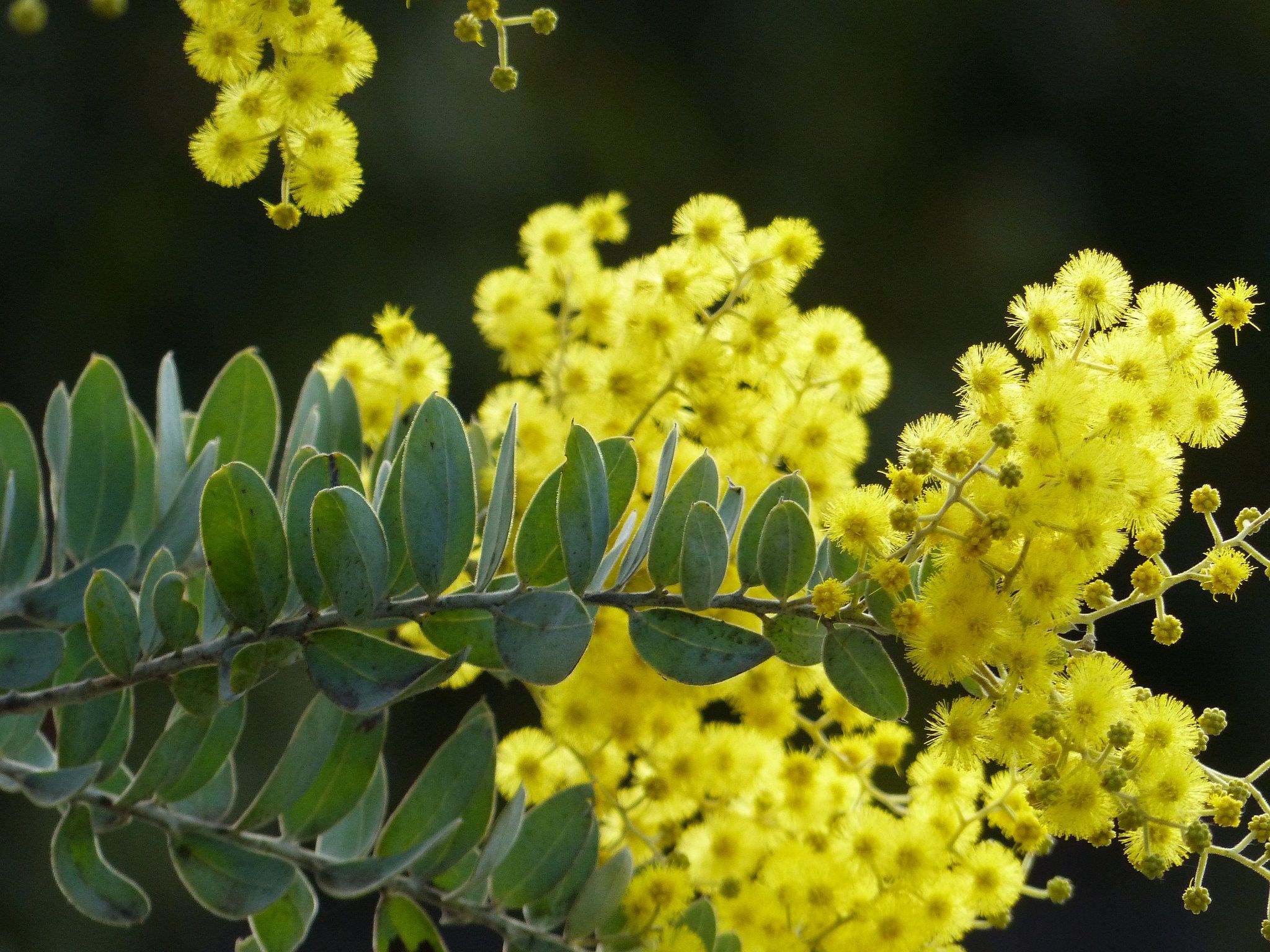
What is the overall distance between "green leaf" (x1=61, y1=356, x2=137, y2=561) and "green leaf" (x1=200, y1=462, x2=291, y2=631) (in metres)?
0.25

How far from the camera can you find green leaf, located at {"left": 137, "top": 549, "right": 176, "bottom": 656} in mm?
714

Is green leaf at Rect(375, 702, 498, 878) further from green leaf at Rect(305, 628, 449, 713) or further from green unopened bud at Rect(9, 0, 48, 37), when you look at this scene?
green unopened bud at Rect(9, 0, 48, 37)

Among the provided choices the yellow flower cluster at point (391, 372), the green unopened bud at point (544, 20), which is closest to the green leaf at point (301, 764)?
the yellow flower cluster at point (391, 372)

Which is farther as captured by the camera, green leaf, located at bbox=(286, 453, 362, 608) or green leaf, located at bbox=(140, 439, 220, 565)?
green leaf, located at bbox=(140, 439, 220, 565)

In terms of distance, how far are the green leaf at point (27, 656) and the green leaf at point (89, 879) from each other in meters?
0.08

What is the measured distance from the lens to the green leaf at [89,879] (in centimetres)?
75

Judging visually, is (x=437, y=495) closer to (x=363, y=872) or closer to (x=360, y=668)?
(x=360, y=668)

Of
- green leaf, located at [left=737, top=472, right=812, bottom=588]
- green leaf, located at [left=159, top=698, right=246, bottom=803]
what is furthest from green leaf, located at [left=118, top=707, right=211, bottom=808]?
green leaf, located at [left=737, top=472, right=812, bottom=588]

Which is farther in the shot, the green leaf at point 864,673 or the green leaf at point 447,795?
the green leaf at point 447,795

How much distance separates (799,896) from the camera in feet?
2.83

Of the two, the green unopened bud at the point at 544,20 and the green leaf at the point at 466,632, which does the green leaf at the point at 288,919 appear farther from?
the green unopened bud at the point at 544,20

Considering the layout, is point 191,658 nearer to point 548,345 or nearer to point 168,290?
point 548,345

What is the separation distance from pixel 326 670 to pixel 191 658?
0.27ft

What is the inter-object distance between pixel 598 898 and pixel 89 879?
307 millimetres
